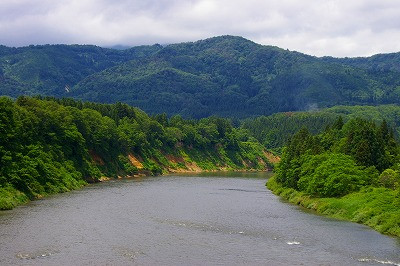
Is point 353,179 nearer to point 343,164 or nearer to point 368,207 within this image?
point 343,164

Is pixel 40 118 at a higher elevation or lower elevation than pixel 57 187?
higher

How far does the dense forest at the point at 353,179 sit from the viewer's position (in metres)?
84.3

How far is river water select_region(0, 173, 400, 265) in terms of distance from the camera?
59.4m

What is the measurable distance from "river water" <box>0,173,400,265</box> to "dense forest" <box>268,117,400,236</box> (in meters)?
3.29

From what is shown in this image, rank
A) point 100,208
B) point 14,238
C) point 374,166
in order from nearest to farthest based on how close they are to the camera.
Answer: point 14,238
point 100,208
point 374,166

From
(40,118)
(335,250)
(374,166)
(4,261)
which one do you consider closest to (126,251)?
(4,261)

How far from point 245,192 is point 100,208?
1956 inches

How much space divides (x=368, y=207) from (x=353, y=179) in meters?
15.4

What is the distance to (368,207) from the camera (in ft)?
281

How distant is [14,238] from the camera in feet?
216

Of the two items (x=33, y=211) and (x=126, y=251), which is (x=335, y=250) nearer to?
(x=126, y=251)

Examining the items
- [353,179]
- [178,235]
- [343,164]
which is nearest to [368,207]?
[353,179]

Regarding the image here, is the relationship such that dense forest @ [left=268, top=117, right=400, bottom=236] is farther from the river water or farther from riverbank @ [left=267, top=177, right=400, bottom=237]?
the river water

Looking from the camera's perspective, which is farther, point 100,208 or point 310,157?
point 310,157
